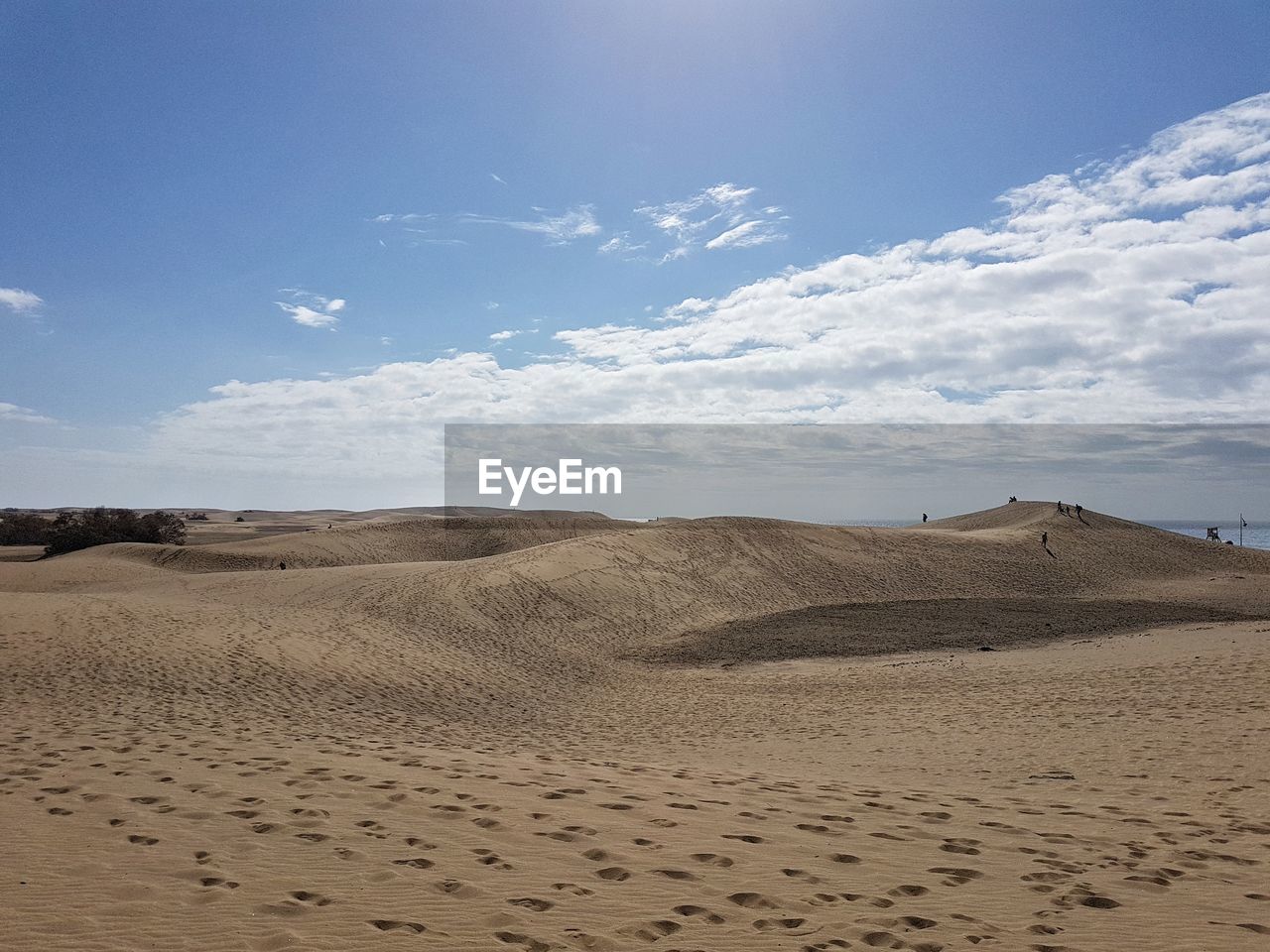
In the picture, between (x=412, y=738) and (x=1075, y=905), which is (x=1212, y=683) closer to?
(x=1075, y=905)

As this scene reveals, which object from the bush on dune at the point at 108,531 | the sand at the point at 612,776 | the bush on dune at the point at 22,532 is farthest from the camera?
the bush on dune at the point at 22,532

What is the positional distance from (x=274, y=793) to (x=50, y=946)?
10.1 ft

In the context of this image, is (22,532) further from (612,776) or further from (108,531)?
(612,776)

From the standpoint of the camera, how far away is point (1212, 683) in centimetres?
1434

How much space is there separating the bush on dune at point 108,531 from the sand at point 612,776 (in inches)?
980

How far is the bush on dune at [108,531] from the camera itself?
45531 millimetres

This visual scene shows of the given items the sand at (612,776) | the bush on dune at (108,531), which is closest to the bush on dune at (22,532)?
the bush on dune at (108,531)

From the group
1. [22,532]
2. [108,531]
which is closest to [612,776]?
[108,531]

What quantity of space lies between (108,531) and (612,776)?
1929 inches

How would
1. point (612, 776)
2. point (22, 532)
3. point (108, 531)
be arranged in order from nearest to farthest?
point (612, 776) → point (108, 531) → point (22, 532)

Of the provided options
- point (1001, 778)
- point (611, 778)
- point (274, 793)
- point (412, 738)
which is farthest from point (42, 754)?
point (1001, 778)

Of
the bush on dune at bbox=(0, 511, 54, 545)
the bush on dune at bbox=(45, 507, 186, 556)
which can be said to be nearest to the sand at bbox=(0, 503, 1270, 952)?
the bush on dune at bbox=(45, 507, 186, 556)

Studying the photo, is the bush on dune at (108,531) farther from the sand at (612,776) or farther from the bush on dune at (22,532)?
the sand at (612,776)

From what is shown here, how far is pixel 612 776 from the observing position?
348 inches
